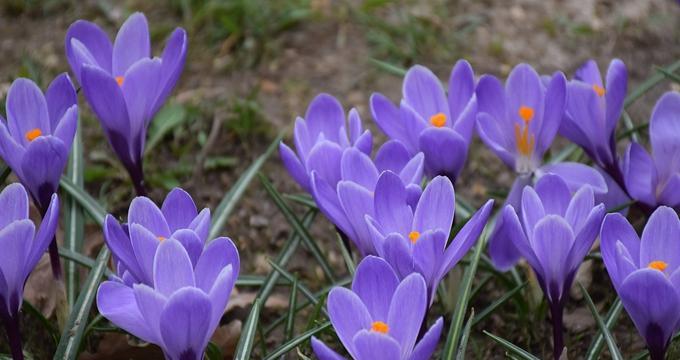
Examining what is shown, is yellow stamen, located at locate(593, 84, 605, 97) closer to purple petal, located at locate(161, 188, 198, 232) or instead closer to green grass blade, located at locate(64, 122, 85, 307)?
purple petal, located at locate(161, 188, 198, 232)

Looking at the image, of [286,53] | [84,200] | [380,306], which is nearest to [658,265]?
[380,306]

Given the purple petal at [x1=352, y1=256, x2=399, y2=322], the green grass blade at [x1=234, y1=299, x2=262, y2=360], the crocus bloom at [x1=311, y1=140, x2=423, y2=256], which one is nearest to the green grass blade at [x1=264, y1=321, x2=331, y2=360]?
the green grass blade at [x1=234, y1=299, x2=262, y2=360]

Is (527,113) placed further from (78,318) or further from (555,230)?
(78,318)

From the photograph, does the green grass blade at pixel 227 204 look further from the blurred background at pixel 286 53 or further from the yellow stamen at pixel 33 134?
the yellow stamen at pixel 33 134

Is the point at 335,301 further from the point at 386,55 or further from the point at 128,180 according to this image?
the point at 386,55

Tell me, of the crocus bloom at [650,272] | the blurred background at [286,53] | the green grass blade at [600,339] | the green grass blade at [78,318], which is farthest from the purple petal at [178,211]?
the blurred background at [286,53]
